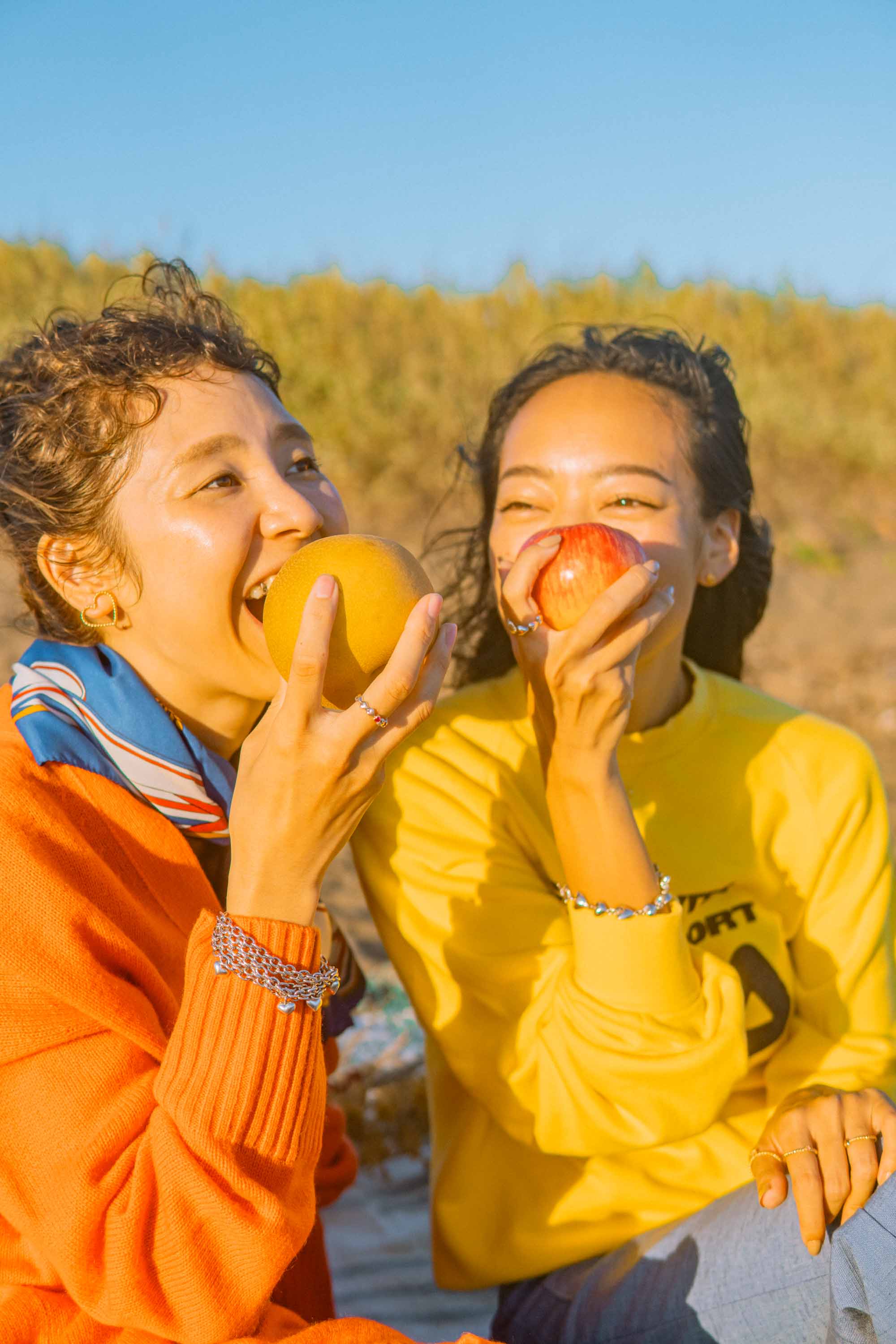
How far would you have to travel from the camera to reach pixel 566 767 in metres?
1.81

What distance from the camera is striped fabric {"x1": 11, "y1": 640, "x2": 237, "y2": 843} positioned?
172 centimetres

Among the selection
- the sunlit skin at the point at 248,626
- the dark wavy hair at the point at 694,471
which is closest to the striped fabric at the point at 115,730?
the sunlit skin at the point at 248,626

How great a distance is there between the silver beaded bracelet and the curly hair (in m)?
0.94

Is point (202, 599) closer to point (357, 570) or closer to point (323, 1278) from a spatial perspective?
point (357, 570)

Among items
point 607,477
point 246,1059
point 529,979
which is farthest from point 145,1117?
point 607,477

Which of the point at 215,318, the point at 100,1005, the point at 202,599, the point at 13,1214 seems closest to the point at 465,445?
the point at 215,318

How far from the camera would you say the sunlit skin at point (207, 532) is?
178cm

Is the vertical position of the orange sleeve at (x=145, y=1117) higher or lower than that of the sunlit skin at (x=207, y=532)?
lower

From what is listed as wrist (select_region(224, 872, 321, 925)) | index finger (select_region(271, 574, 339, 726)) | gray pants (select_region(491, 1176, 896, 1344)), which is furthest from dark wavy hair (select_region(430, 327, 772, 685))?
gray pants (select_region(491, 1176, 896, 1344))

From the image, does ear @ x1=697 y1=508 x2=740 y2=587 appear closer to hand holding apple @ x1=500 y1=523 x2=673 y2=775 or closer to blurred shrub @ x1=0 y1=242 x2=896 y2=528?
hand holding apple @ x1=500 y1=523 x2=673 y2=775

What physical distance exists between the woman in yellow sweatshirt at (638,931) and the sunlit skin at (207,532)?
1.34 ft

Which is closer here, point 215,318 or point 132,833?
point 132,833

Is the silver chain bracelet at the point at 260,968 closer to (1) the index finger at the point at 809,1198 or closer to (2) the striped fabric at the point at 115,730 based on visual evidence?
(2) the striped fabric at the point at 115,730

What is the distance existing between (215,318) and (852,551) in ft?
28.4
